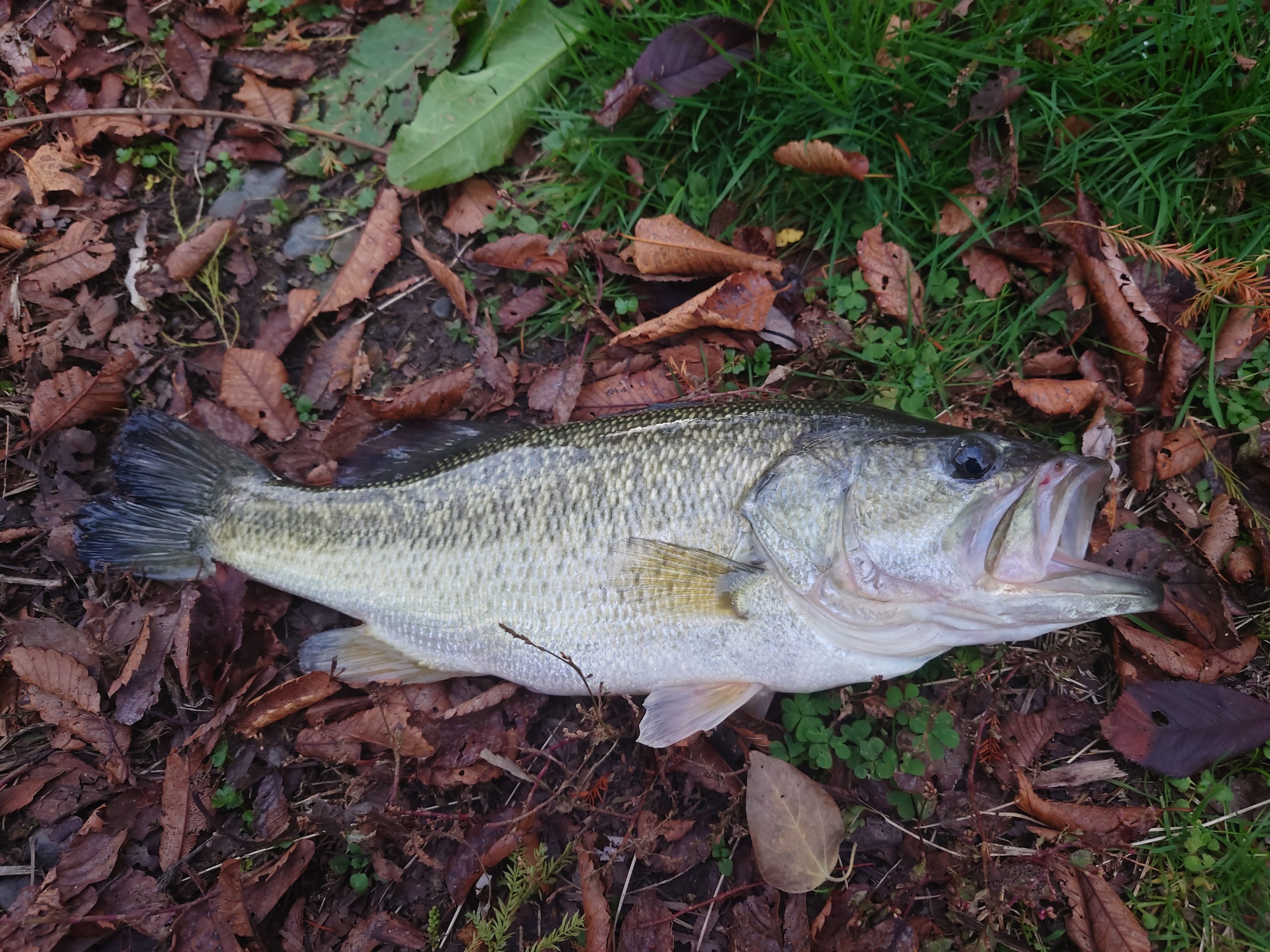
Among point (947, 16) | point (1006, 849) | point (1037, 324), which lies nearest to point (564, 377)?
point (1037, 324)

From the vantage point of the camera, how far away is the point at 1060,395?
3086mm

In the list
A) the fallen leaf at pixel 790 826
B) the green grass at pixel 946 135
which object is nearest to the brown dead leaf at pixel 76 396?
the green grass at pixel 946 135

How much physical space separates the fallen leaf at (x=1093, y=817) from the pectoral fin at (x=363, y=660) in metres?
2.46

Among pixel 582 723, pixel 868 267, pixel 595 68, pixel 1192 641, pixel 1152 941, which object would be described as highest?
pixel 595 68

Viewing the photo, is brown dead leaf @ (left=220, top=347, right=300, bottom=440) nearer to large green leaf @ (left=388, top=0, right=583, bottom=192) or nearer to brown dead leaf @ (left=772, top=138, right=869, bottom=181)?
large green leaf @ (left=388, top=0, right=583, bottom=192)

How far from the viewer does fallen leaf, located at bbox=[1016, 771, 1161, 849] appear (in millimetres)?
2775

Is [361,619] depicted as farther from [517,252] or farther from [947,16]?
[947,16]

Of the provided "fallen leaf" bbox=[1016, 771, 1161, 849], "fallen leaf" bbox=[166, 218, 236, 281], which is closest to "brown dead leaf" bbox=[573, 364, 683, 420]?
"fallen leaf" bbox=[166, 218, 236, 281]

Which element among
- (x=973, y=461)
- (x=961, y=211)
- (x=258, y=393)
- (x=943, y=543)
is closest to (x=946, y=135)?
(x=961, y=211)

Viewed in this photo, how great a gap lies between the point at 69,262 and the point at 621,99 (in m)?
2.99

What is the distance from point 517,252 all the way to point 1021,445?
2493 mm

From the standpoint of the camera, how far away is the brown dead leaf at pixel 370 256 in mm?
3639

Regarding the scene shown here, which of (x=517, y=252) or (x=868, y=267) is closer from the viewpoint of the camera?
(x=868, y=267)

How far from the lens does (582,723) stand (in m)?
3.07
